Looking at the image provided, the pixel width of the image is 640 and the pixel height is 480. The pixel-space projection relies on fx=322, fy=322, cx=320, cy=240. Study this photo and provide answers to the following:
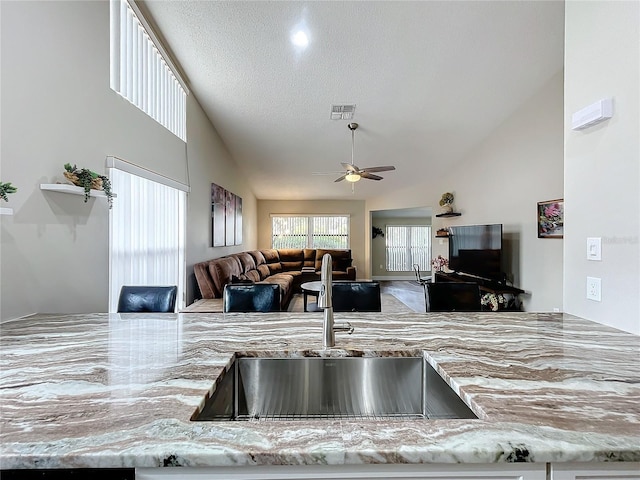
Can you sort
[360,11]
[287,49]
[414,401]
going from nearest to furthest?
1. [414,401]
2. [360,11]
3. [287,49]

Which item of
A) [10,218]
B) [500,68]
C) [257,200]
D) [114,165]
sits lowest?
[10,218]

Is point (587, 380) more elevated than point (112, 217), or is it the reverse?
point (112, 217)

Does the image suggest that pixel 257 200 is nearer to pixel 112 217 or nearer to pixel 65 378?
pixel 112 217

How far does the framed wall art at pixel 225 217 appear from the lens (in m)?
5.18

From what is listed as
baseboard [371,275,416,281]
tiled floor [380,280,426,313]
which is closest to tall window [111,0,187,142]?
tiled floor [380,280,426,313]

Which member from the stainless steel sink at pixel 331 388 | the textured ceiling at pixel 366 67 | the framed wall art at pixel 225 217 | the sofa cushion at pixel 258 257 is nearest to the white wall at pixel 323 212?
the sofa cushion at pixel 258 257

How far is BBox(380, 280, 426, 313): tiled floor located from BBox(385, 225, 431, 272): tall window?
79 centimetres

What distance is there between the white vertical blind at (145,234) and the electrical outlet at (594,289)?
3242 mm

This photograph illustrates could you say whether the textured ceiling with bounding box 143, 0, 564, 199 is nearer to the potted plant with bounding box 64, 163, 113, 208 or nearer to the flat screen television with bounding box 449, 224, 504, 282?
the flat screen television with bounding box 449, 224, 504, 282

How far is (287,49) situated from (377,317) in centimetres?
319

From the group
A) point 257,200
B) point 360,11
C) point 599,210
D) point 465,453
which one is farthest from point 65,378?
point 257,200

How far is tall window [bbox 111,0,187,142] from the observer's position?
8.87 feet

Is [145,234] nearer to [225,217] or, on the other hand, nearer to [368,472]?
[225,217]

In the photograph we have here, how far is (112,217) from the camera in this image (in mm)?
2682
